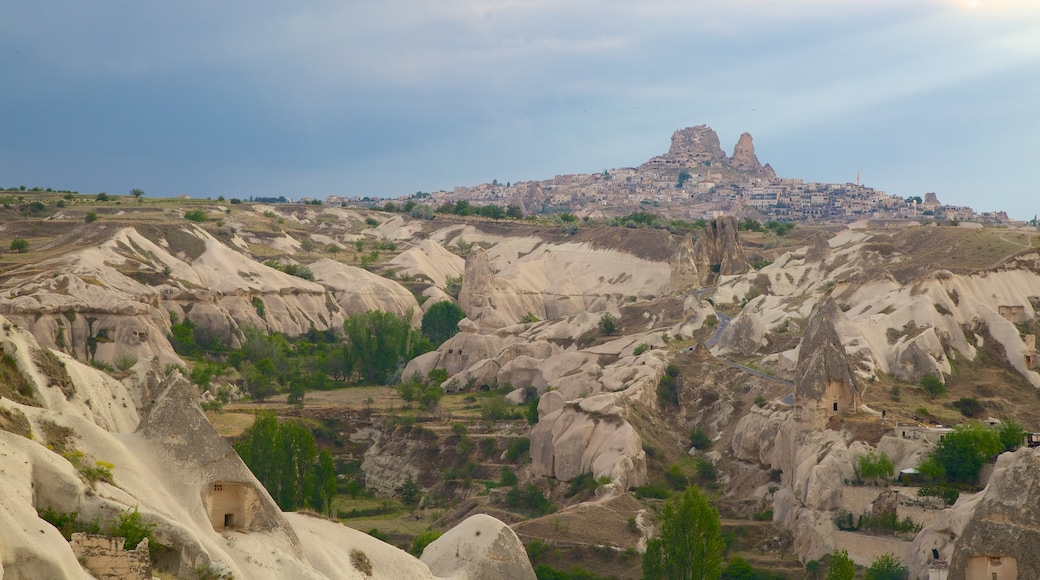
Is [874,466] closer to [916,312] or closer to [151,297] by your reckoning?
[916,312]

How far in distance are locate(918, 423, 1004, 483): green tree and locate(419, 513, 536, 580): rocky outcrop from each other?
56.1ft

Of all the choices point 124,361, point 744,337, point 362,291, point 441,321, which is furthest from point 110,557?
point 362,291

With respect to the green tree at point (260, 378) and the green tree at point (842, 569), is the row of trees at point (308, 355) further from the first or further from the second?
the green tree at point (842, 569)

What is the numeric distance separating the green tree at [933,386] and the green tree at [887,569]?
17.1 m

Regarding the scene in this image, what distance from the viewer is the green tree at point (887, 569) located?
4412cm

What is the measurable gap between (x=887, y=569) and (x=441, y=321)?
6779 cm

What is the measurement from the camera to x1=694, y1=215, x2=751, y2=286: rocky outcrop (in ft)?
362

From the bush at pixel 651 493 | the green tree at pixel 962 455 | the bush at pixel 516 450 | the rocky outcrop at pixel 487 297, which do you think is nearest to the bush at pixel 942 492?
the green tree at pixel 962 455

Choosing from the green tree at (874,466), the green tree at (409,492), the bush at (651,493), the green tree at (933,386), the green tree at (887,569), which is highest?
the green tree at (933,386)

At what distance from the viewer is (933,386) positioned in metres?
61.5

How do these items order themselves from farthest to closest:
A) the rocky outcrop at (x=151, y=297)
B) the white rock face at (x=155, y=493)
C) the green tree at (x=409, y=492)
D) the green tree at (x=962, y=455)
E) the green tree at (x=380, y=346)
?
1. the green tree at (x=380, y=346)
2. the rocky outcrop at (x=151, y=297)
3. the green tree at (x=409, y=492)
4. the green tree at (x=962, y=455)
5. the white rock face at (x=155, y=493)

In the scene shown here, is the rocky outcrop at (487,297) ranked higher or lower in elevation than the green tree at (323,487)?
higher

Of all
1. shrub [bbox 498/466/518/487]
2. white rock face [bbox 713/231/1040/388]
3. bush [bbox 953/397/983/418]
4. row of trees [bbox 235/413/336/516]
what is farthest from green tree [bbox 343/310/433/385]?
bush [bbox 953/397/983/418]

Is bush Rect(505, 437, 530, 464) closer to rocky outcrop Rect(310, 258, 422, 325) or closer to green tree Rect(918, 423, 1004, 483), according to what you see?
green tree Rect(918, 423, 1004, 483)
